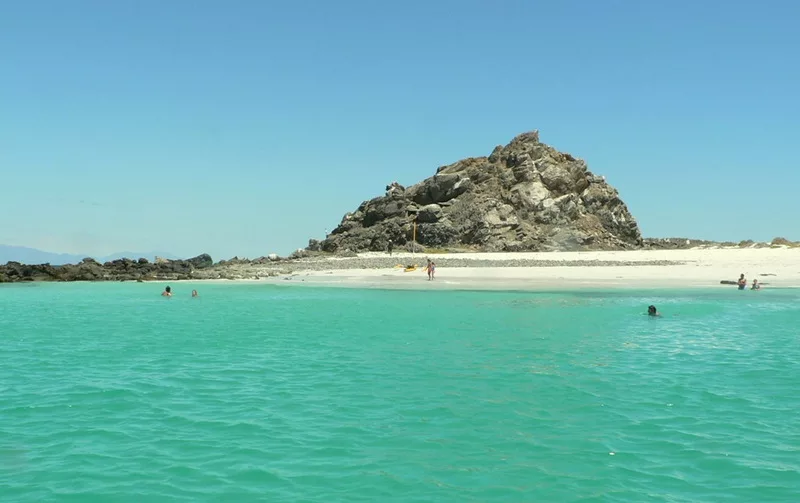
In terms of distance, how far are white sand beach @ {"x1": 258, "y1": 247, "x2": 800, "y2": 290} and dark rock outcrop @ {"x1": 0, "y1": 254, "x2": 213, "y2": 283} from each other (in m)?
13.4

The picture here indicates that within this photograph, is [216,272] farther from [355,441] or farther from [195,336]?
[355,441]

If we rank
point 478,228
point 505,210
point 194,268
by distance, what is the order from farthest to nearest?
point 505,210
point 478,228
point 194,268

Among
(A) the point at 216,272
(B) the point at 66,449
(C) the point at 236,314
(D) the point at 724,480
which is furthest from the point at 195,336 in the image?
(A) the point at 216,272

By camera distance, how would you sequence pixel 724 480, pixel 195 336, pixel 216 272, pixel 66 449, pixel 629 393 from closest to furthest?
pixel 724 480, pixel 66 449, pixel 629 393, pixel 195 336, pixel 216 272

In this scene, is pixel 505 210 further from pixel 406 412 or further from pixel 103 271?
pixel 406 412

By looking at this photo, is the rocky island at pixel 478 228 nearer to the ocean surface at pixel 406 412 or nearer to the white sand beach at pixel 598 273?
the white sand beach at pixel 598 273

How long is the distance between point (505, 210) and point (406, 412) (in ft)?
282

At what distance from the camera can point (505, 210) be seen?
97.1 meters

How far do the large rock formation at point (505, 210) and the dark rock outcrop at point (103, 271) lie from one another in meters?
30.3

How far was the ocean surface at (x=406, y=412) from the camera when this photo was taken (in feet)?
A: 30.7

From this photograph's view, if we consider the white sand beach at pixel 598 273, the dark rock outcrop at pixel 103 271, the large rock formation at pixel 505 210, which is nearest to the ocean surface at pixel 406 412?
the white sand beach at pixel 598 273

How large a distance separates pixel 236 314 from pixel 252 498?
83.6 feet

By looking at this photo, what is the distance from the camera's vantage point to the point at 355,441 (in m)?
11.2

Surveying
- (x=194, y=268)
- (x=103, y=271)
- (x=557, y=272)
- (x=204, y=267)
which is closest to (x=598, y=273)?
(x=557, y=272)
